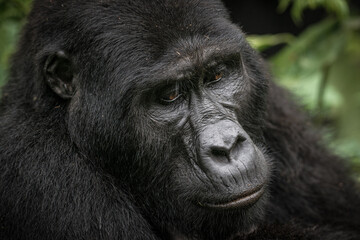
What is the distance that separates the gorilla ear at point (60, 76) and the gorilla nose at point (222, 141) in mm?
1096

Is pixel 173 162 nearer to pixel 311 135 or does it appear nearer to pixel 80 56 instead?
pixel 80 56

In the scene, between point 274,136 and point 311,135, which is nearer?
point 274,136

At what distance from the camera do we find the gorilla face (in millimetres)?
3924

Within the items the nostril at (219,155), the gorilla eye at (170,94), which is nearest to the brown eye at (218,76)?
the gorilla eye at (170,94)

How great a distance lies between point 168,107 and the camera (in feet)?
13.4

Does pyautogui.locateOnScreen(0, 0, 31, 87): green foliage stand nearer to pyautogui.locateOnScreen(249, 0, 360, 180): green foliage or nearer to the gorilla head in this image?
the gorilla head

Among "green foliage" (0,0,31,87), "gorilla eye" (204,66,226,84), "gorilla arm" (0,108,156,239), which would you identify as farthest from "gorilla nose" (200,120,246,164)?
"green foliage" (0,0,31,87)

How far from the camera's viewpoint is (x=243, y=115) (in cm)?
435

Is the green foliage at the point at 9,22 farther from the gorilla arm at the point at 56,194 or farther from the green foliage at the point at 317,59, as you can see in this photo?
the green foliage at the point at 317,59

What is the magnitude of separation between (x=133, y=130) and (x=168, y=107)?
30 centimetres

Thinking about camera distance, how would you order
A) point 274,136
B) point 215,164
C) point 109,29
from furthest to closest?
point 274,136 → point 109,29 → point 215,164

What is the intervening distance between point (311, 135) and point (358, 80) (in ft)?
17.3

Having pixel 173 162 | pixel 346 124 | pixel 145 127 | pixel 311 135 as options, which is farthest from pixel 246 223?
pixel 346 124

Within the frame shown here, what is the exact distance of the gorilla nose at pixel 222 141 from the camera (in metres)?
3.79
